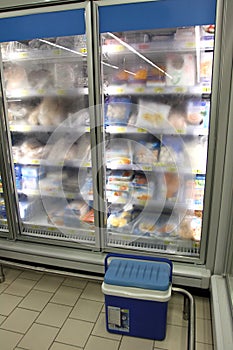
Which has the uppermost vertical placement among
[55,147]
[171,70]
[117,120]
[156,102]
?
[171,70]

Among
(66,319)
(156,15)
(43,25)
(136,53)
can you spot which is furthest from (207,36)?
(66,319)

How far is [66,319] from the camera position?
5.89 feet

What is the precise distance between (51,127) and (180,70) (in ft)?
3.29

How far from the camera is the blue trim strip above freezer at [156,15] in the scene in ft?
4.89

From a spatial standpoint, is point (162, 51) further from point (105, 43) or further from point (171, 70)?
point (105, 43)

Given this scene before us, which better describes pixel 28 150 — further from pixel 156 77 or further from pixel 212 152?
pixel 212 152

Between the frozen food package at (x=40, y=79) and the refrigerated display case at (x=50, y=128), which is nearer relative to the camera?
the refrigerated display case at (x=50, y=128)

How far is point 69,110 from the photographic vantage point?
6.78 ft

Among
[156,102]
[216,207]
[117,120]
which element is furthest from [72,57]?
[216,207]

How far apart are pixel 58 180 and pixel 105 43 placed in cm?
110

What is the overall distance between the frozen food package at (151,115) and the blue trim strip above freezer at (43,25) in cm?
61

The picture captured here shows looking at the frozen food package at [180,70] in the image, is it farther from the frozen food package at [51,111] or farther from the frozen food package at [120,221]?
the frozen food package at [120,221]

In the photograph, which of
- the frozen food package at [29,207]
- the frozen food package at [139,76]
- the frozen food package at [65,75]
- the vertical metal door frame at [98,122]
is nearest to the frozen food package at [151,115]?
the frozen food package at [139,76]

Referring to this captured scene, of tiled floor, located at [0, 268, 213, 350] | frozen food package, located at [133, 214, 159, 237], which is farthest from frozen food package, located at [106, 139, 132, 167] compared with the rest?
tiled floor, located at [0, 268, 213, 350]
